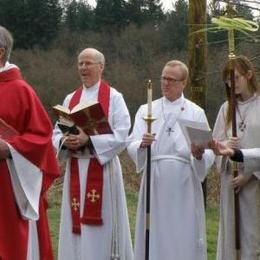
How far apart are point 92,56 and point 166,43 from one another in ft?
98.3

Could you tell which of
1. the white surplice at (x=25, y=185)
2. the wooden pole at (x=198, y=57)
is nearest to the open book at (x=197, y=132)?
the white surplice at (x=25, y=185)

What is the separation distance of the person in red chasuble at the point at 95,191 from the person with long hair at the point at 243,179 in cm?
131

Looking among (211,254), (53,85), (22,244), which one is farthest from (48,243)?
(53,85)

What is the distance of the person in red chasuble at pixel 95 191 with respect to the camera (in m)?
7.39

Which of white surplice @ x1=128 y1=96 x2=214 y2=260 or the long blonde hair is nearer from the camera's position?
the long blonde hair

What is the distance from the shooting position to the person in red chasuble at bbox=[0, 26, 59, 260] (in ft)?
18.7

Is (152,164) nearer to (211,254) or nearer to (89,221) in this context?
(89,221)

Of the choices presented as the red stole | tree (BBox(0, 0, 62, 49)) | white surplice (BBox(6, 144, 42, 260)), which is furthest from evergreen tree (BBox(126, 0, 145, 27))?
white surplice (BBox(6, 144, 42, 260))

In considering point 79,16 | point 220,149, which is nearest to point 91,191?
point 220,149

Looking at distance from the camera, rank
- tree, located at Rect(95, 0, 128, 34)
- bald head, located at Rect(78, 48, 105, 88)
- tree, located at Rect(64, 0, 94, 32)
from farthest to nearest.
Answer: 1. tree, located at Rect(64, 0, 94, 32)
2. tree, located at Rect(95, 0, 128, 34)
3. bald head, located at Rect(78, 48, 105, 88)

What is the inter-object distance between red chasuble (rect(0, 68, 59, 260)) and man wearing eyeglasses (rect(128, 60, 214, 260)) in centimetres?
145

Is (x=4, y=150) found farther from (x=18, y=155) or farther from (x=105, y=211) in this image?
(x=105, y=211)

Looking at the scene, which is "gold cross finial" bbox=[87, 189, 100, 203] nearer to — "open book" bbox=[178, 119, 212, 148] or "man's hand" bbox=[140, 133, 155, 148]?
"man's hand" bbox=[140, 133, 155, 148]

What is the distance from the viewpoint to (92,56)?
24.2 feet
